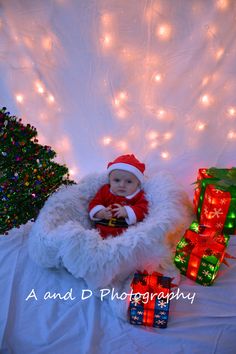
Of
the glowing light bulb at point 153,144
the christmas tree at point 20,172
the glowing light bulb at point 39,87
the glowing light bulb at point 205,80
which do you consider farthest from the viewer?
the glowing light bulb at point 153,144

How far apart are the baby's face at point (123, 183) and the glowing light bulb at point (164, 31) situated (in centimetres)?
82

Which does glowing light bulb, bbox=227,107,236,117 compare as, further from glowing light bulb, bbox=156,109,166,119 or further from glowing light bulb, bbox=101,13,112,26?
glowing light bulb, bbox=101,13,112,26

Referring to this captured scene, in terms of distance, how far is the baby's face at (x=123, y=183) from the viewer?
1.63 metres

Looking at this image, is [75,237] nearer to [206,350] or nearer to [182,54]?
[206,350]

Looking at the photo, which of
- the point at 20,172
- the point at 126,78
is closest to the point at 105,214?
the point at 20,172

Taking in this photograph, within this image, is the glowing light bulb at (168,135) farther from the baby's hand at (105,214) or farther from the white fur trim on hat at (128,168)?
the baby's hand at (105,214)

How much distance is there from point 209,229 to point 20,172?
1.00 m

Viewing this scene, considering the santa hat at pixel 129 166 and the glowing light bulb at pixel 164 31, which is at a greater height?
the glowing light bulb at pixel 164 31

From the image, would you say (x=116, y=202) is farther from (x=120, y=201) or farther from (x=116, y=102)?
(x=116, y=102)

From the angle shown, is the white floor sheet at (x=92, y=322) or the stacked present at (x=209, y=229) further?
the stacked present at (x=209, y=229)

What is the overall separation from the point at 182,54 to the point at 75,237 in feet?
3.99

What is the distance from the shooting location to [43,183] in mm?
1554

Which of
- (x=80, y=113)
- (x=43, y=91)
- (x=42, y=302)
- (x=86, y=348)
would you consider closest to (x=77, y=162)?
(x=80, y=113)

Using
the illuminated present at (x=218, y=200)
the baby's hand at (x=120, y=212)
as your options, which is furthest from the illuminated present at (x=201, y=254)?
the baby's hand at (x=120, y=212)
